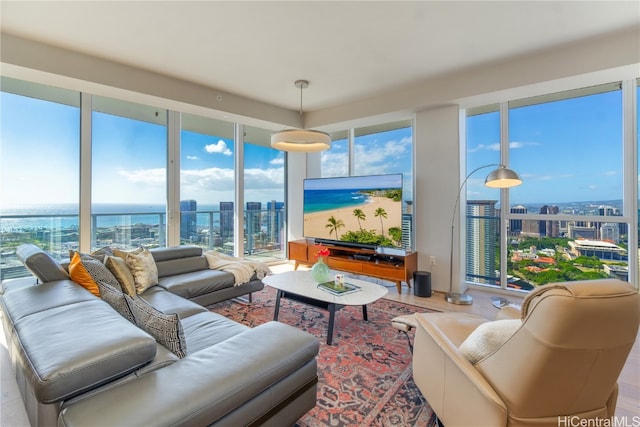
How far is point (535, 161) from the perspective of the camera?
3820 millimetres

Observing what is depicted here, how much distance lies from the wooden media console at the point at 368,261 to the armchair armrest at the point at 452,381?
1992mm

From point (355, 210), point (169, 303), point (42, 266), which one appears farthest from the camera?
point (355, 210)

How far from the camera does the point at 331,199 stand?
4.76 meters

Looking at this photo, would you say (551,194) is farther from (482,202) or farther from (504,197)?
(482,202)

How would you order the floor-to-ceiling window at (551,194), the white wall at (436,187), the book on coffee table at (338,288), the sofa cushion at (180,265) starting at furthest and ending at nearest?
the white wall at (436,187) → the floor-to-ceiling window at (551,194) → the sofa cushion at (180,265) → the book on coffee table at (338,288)

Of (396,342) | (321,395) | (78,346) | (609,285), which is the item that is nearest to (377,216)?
(396,342)

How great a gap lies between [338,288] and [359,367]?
2.53 feet

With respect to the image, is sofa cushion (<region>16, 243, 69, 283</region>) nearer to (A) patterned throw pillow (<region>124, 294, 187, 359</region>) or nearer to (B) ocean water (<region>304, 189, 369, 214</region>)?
(A) patterned throw pillow (<region>124, 294, 187, 359</region>)

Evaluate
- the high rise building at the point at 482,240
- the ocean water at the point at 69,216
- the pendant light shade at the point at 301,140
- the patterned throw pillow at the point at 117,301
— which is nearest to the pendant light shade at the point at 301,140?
the pendant light shade at the point at 301,140

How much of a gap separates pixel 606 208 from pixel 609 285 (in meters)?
3.30

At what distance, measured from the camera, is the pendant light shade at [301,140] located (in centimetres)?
299

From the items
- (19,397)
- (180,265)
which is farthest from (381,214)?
(19,397)

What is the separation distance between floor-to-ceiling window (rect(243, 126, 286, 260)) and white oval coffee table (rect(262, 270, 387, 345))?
7.87ft

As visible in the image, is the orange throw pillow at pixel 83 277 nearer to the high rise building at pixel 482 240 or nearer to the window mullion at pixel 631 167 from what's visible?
the high rise building at pixel 482 240
